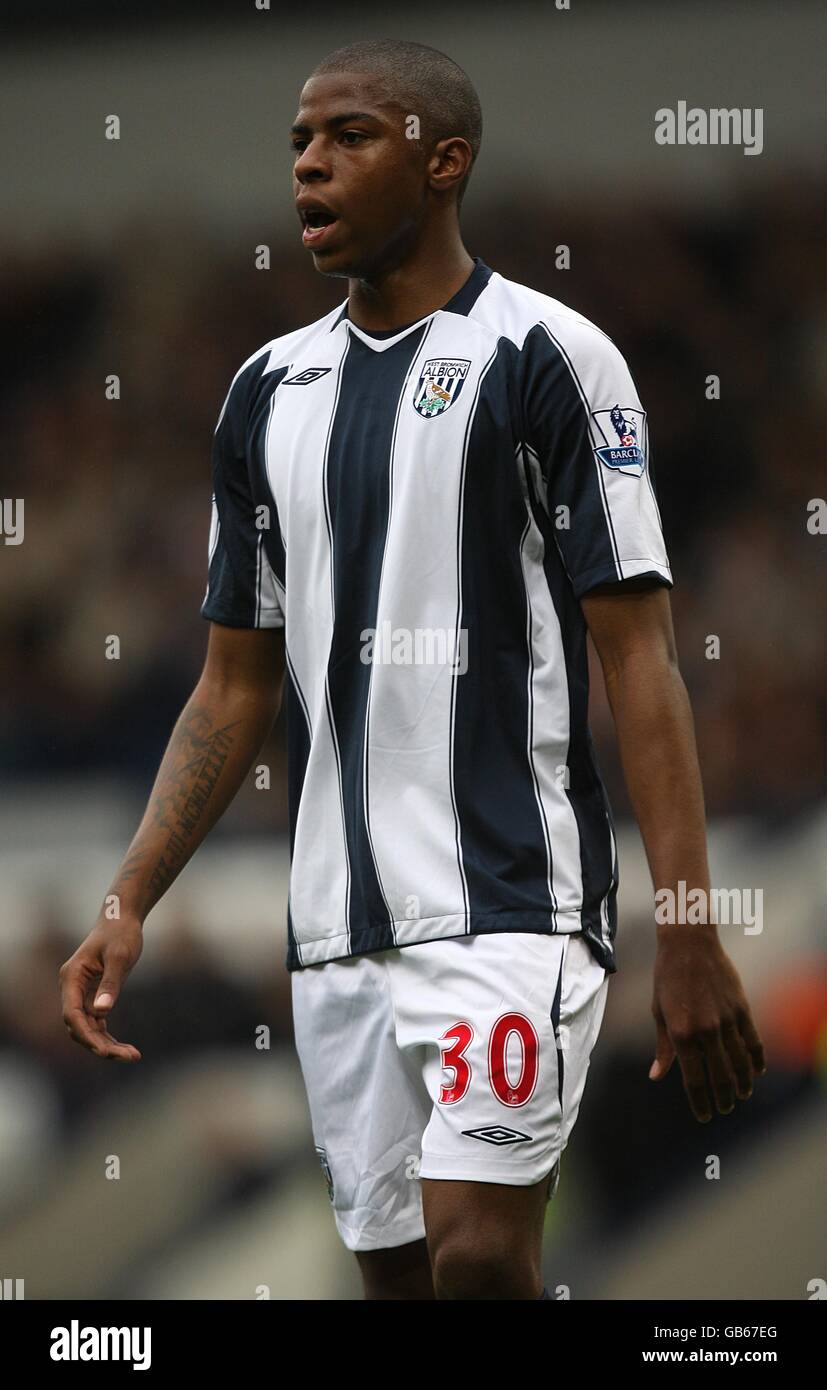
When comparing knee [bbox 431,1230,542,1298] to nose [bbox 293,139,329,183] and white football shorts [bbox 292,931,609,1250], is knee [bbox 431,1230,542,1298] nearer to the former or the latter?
white football shorts [bbox 292,931,609,1250]

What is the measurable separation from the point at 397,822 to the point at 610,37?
3.03 m

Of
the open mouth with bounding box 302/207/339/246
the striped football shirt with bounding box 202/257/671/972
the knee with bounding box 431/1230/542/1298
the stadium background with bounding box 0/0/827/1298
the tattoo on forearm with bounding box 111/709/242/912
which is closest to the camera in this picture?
the knee with bounding box 431/1230/542/1298

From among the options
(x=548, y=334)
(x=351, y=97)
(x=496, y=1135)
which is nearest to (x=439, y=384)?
(x=548, y=334)

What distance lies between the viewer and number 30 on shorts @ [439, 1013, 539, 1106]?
90.0 inches

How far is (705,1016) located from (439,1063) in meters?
0.33

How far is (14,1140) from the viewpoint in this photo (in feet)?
15.1

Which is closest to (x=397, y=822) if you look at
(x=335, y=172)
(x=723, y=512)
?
(x=335, y=172)

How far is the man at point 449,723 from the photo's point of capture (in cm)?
230

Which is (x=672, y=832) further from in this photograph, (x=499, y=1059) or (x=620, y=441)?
(x=620, y=441)

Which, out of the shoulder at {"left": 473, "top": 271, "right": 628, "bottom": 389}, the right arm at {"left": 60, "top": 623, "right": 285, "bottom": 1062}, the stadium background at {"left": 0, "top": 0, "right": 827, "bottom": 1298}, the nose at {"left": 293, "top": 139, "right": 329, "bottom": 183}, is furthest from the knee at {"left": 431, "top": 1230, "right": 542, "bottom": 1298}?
the stadium background at {"left": 0, "top": 0, "right": 827, "bottom": 1298}

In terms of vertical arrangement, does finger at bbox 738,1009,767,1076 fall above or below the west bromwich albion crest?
below

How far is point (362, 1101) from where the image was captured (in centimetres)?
246

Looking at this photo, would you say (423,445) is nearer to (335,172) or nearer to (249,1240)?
(335,172)

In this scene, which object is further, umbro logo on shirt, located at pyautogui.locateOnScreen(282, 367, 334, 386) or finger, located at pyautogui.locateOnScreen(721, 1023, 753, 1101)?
umbro logo on shirt, located at pyautogui.locateOnScreen(282, 367, 334, 386)
